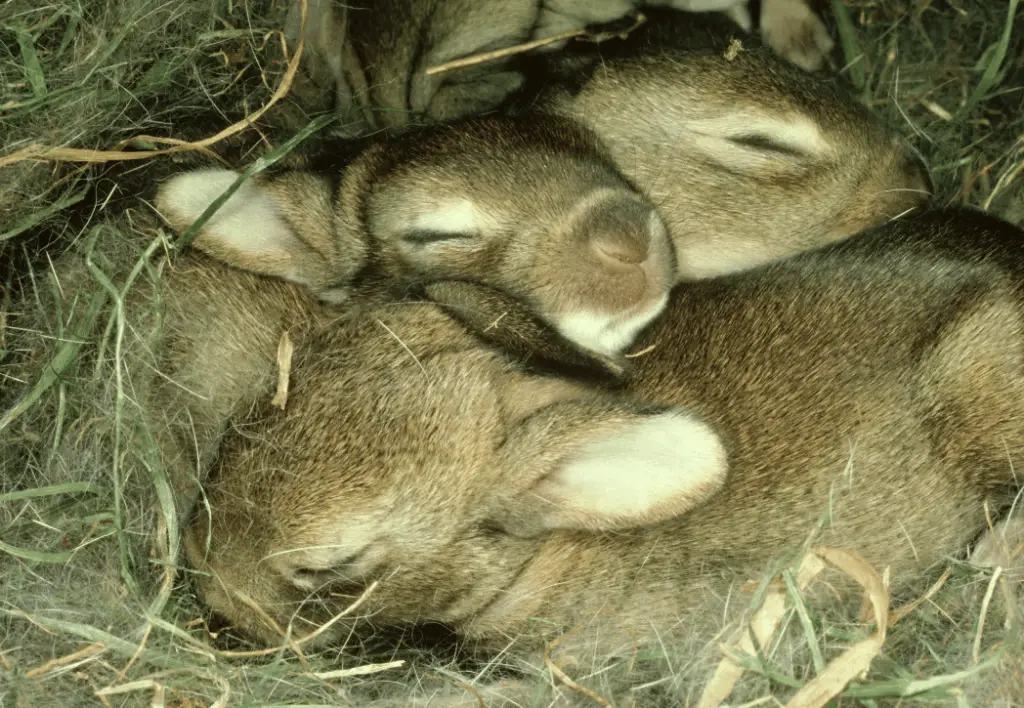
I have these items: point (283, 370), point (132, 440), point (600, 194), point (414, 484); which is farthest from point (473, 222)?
point (132, 440)

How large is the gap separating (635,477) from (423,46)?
1791mm

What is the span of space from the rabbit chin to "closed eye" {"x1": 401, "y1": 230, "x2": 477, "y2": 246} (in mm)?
343

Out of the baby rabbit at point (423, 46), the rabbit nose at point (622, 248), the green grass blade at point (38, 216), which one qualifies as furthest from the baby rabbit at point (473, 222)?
the baby rabbit at point (423, 46)

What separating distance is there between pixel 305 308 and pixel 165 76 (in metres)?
0.84

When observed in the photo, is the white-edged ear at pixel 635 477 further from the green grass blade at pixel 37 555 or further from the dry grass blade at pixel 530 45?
the dry grass blade at pixel 530 45

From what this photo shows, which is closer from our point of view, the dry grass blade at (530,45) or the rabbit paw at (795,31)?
the dry grass blade at (530,45)

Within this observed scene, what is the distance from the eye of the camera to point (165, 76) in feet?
11.0

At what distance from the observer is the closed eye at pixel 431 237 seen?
3.03m

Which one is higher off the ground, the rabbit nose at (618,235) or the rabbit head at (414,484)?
the rabbit nose at (618,235)

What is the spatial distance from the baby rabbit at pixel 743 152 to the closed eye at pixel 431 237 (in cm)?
63

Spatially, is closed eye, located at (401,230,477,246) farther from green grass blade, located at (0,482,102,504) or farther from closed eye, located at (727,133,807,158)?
green grass blade, located at (0,482,102,504)

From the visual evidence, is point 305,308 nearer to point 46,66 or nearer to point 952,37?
point 46,66

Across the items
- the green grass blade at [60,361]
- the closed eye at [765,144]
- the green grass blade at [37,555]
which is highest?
the closed eye at [765,144]

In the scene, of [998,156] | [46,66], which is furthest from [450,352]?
[998,156]
